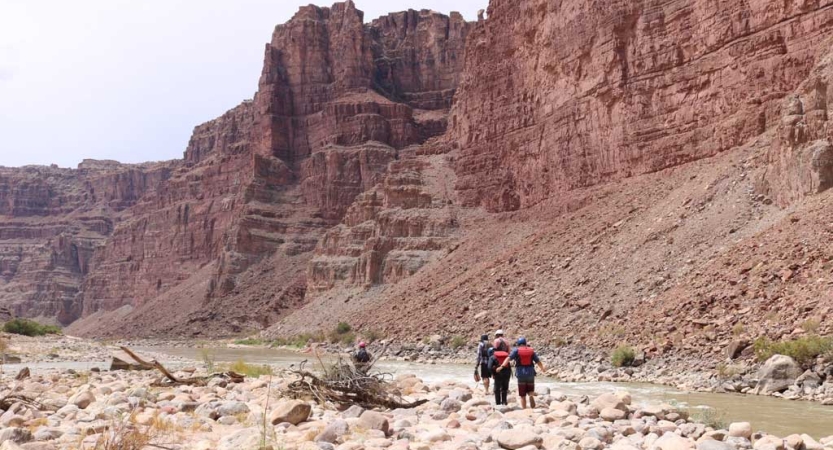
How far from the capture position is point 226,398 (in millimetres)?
14711

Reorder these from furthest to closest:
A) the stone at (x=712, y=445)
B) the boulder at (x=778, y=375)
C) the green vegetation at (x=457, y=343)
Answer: the green vegetation at (x=457, y=343) < the boulder at (x=778, y=375) < the stone at (x=712, y=445)

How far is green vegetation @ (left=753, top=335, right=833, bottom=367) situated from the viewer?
63.9 feet

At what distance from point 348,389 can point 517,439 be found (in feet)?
15.4

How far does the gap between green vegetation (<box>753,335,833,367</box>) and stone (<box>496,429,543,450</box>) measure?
12.3m

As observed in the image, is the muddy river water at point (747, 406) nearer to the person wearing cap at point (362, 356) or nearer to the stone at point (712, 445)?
the stone at point (712, 445)

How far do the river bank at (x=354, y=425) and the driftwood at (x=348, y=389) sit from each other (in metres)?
0.35

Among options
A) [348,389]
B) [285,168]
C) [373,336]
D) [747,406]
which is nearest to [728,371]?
[747,406]

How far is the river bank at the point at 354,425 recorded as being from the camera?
10.1 m

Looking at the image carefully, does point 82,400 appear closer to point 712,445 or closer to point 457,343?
point 712,445

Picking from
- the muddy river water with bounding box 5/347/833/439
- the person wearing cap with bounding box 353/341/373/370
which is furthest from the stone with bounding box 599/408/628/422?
the person wearing cap with bounding box 353/341/373/370

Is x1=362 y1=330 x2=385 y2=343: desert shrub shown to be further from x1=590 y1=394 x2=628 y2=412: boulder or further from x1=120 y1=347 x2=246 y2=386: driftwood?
x1=590 y1=394 x2=628 y2=412: boulder

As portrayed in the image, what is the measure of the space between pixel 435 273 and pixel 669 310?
1382 inches

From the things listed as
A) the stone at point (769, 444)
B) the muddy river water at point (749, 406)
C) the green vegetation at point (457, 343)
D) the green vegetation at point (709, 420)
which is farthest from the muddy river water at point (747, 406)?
the green vegetation at point (457, 343)

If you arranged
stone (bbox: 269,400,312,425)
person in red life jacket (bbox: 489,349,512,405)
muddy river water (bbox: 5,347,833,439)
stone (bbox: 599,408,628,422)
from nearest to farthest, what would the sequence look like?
stone (bbox: 269,400,312,425)
stone (bbox: 599,408,628,422)
muddy river water (bbox: 5,347,833,439)
person in red life jacket (bbox: 489,349,512,405)
